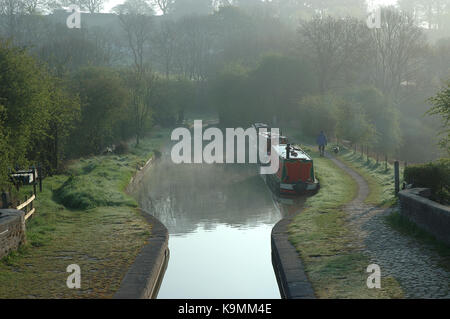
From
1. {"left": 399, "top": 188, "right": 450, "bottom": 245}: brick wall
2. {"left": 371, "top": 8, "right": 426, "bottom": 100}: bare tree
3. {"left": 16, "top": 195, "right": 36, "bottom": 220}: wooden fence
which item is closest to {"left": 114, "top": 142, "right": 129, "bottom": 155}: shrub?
{"left": 16, "top": 195, "right": 36, "bottom": 220}: wooden fence

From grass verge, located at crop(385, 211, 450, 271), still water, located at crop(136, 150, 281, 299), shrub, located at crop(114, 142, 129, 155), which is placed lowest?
still water, located at crop(136, 150, 281, 299)

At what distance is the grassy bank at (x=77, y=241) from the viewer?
8922 mm

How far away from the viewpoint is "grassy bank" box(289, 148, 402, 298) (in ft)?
27.9

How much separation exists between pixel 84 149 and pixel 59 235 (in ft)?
56.8

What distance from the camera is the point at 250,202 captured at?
19.5 metres

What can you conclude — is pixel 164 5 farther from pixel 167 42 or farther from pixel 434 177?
pixel 434 177

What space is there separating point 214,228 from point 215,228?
3 cm

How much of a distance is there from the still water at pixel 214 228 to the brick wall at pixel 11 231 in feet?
10.1

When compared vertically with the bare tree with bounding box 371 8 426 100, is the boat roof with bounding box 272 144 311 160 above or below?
below

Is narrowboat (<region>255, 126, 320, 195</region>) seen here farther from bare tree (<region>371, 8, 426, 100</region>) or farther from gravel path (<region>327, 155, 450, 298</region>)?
bare tree (<region>371, 8, 426, 100</region>)

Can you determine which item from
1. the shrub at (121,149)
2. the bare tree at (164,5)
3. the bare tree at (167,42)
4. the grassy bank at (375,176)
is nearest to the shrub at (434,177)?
the grassy bank at (375,176)

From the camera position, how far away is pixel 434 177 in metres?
13.8

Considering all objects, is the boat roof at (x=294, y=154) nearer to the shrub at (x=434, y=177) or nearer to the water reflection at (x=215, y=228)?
the water reflection at (x=215, y=228)

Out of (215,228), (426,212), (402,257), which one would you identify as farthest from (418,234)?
(215,228)
